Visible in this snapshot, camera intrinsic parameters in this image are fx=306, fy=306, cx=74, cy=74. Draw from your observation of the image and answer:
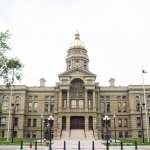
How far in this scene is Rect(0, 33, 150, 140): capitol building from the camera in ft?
277

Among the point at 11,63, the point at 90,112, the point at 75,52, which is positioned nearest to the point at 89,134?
the point at 90,112

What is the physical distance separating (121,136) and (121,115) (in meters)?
6.14

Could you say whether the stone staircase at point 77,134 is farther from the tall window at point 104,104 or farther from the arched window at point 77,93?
the tall window at point 104,104

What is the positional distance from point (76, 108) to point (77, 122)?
419cm

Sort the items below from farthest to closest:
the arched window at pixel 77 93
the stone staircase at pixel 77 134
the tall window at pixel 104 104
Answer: the tall window at pixel 104 104
the arched window at pixel 77 93
the stone staircase at pixel 77 134

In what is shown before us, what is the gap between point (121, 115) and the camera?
299 feet

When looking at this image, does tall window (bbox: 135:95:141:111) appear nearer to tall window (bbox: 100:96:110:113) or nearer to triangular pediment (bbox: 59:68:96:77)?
tall window (bbox: 100:96:110:113)

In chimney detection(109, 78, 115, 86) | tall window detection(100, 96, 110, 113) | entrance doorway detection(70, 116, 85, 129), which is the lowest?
entrance doorway detection(70, 116, 85, 129)

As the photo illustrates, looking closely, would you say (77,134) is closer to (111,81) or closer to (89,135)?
(89,135)

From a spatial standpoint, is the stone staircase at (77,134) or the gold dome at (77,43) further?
the gold dome at (77,43)

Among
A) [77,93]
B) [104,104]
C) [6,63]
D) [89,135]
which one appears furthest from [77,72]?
[6,63]

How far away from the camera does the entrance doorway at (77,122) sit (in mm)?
86125

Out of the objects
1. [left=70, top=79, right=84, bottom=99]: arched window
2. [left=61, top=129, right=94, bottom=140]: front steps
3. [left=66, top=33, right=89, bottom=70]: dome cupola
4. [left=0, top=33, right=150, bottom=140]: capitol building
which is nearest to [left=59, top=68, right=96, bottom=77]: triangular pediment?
[left=0, top=33, right=150, bottom=140]: capitol building

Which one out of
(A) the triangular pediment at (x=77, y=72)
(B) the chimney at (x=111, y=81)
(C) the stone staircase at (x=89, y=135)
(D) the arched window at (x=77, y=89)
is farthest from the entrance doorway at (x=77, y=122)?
(B) the chimney at (x=111, y=81)
